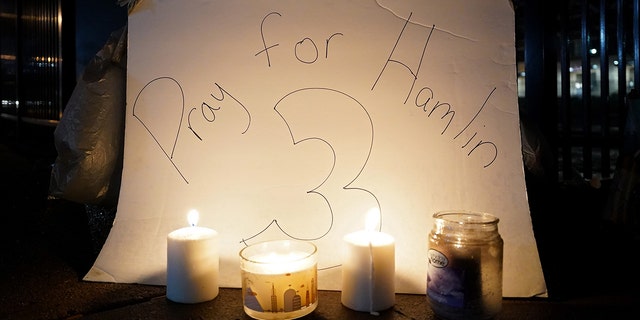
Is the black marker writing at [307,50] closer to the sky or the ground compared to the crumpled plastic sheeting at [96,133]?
closer to the sky

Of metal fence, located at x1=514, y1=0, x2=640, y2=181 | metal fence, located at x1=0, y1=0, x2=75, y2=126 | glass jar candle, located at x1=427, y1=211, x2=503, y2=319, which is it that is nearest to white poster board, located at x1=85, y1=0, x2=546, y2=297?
glass jar candle, located at x1=427, y1=211, x2=503, y2=319

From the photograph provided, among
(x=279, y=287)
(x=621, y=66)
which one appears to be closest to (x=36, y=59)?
(x=279, y=287)

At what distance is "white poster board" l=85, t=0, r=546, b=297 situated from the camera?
106 cm

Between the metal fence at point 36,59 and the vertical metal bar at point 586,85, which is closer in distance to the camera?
the vertical metal bar at point 586,85

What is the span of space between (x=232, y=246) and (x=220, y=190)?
14 centimetres

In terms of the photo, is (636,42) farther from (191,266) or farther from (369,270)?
(191,266)

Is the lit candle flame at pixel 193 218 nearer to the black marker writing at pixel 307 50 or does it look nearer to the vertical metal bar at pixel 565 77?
the black marker writing at pixel 307 50

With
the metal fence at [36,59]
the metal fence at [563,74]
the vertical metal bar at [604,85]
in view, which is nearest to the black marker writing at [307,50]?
the metal fence at [563,74]

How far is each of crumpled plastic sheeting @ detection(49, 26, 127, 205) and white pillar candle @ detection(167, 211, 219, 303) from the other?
14.9 inches

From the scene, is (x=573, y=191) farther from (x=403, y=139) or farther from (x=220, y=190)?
(x=220, y=190)

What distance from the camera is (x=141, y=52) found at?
1167 mm

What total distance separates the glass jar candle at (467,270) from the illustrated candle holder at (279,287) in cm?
27

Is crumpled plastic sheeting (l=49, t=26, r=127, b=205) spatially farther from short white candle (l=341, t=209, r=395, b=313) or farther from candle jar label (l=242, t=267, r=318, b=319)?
short white candle (l=341, t=209, r=395, b=313)

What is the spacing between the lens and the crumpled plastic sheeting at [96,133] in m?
1.25
